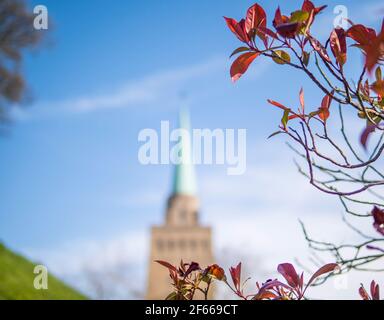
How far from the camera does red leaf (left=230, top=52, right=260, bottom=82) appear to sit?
1.04 meters

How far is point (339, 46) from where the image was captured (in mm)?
1019

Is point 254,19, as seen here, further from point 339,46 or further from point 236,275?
point 236,275

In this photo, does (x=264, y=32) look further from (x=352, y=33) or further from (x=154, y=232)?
(x=154, y=232)

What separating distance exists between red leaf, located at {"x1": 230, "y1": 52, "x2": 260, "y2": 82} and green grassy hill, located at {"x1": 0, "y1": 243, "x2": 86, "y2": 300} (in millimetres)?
2528

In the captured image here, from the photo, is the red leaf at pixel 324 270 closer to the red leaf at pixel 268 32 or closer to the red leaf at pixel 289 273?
the red leaf at pixel 289 273

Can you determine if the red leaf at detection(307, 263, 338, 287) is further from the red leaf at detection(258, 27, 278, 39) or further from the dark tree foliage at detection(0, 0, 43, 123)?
the dark tree foliage at detection(0, 0, 43, 123)

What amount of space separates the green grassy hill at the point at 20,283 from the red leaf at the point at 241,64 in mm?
2528

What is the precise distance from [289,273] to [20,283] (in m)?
3.71

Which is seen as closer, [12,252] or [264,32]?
[264,32]

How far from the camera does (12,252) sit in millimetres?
6035

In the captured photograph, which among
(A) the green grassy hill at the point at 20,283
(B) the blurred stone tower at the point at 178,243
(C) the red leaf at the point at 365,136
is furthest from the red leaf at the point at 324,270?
(B) the blurred stone tower at the point at 178,243

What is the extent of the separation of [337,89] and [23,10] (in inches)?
396

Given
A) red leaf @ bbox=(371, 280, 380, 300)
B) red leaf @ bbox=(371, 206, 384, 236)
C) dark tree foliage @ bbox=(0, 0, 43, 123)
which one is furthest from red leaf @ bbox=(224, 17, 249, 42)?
dark tree foliage @ bbox=(0, 0, 43, 123)
